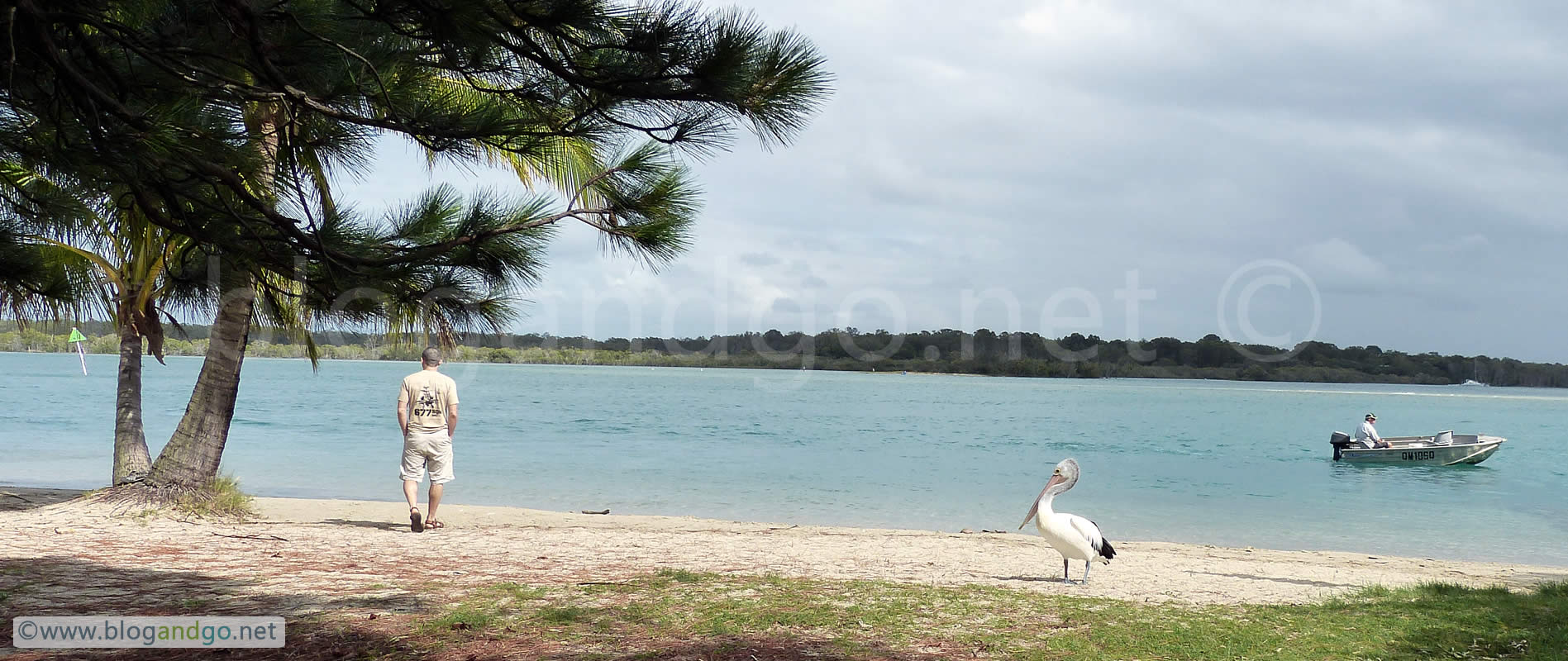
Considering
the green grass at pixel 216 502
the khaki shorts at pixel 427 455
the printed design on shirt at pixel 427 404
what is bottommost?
the green grass at pixel 216 502

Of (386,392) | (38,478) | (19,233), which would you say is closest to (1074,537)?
(19,233)

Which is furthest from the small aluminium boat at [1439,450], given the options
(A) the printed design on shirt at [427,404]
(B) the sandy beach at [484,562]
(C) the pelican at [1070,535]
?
(A) the printed design on shirt at [427,404]

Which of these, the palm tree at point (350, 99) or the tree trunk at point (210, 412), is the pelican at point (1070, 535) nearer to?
the palm tree at point (350, 99)

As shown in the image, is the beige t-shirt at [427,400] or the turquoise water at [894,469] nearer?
the beige t-shirt at [427,400]

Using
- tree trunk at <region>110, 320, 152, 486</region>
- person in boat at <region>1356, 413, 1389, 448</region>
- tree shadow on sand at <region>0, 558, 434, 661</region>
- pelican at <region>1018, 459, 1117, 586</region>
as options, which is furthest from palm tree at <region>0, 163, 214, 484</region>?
person in boat at <region>1356, 413, 1389, 448</region>

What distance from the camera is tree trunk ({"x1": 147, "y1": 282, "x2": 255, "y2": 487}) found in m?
8.89

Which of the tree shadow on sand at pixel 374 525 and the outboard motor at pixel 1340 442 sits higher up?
the tree shadow on sand at pixel 374 525

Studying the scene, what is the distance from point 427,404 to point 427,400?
0.14 feet

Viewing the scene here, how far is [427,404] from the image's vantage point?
8.51 m

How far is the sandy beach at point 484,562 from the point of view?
209 inches

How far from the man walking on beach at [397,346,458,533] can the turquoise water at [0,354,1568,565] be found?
6724 mm

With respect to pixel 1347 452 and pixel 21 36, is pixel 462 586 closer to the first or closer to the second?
pixel 21 36

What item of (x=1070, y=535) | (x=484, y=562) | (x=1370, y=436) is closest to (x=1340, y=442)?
(x=1370, y=436)

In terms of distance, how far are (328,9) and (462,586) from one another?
323 centimetres
